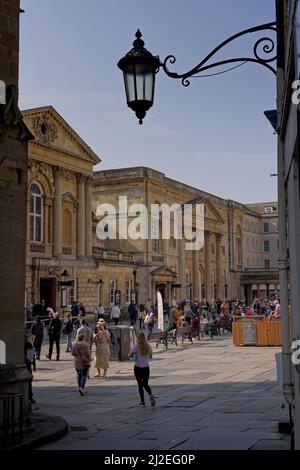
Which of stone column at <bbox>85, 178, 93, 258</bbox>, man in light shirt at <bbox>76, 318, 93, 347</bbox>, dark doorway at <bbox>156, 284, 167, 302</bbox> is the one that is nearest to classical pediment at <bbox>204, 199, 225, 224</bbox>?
dark doorway at <bbox>156, 284, 167, 302</bbox>

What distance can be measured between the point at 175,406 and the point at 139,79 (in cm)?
780

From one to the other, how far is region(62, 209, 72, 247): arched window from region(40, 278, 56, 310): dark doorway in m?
4.04

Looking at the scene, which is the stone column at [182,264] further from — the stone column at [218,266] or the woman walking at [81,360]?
the woman walking at [81,360]

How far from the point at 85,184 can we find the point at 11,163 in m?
35.3

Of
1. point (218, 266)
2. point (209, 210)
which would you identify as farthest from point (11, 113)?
point (218, 266)

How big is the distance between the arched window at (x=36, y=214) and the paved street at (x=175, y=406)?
20.0 m

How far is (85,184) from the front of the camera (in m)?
45.4

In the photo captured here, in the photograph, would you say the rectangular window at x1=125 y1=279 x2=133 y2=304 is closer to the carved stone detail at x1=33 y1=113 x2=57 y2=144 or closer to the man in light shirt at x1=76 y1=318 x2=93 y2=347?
the carved stone detail at x1=33 y1=113 x2=57 y2=144

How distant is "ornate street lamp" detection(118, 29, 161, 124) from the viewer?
7070mm

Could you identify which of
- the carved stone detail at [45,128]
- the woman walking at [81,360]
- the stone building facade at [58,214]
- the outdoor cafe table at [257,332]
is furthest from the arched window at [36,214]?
the woman walking at [81,360]

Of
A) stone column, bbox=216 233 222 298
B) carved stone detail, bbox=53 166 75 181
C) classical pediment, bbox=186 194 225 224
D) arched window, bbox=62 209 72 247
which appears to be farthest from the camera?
stone column, bbox=216 233 222 298

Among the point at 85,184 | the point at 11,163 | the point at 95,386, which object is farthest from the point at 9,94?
the point at 85,184

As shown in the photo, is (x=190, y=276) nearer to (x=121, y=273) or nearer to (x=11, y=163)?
(x=121, y=273)

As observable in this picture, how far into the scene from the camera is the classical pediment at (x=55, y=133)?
129ft
